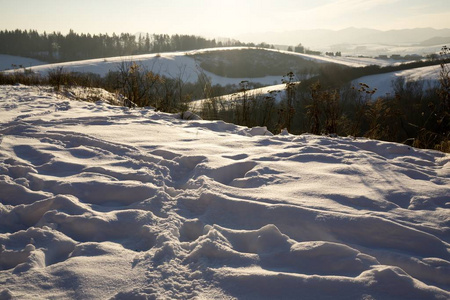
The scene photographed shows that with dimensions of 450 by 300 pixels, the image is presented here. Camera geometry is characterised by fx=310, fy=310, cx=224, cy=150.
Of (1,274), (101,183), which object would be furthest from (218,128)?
(1,274)

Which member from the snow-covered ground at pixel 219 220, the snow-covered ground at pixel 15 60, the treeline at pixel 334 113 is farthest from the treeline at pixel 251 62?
the snow-covered ground at pixel 219 220

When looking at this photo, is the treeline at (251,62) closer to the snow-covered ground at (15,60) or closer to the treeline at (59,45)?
the treeline at (59,45)

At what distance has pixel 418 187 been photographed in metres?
2.32

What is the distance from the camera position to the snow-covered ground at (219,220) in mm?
1374

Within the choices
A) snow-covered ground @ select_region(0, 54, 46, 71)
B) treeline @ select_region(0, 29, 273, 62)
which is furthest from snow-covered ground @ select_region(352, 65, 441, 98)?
snow-covered ground @ select_region(0, 54, 46, 71)

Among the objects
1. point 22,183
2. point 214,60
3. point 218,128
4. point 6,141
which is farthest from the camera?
point 214,60

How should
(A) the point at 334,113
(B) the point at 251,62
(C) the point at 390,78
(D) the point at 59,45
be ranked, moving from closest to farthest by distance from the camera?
(A) the point at 334,113 → (C) the point at 390,78 → (D) the point at 59,45 → (B) the point at 251,62

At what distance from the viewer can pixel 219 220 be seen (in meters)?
1.89

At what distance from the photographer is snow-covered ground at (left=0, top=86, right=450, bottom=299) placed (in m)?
1.37

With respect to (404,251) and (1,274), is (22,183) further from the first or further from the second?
(404,251)

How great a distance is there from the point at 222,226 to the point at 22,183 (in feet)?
5.09

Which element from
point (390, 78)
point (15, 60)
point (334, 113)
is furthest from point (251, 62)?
point (334, 113)

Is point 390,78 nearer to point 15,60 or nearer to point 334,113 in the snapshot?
point 334,113

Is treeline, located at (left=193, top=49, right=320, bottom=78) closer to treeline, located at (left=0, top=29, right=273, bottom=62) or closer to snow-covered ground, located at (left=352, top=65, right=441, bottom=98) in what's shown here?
treeline, located at (left=0, top=29, right=273, bottom=62)
